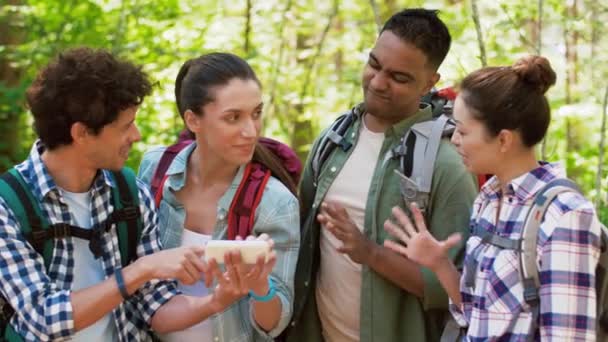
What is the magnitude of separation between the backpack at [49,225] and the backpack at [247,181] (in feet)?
1.14

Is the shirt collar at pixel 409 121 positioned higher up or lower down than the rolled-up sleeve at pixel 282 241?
higher up

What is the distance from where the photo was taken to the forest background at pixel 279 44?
6219mm

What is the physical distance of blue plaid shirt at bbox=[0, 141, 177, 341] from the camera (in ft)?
8.54

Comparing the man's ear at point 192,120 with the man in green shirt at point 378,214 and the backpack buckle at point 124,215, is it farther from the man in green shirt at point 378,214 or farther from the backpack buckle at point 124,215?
the man in green shirt at point 378,214

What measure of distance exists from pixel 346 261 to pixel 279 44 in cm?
654

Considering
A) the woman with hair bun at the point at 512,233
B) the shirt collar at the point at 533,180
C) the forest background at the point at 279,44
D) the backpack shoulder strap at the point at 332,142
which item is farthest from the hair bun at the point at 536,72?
the forest background at the point at 279,44

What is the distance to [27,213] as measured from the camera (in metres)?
2.66

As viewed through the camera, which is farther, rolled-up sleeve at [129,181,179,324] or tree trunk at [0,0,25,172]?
tree trunk at [0,0,25,172]

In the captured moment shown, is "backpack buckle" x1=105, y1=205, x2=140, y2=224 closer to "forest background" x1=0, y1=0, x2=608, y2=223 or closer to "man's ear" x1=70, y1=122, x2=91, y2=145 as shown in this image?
"man's ear" x1=70, y1=122, x2=91, y2=145

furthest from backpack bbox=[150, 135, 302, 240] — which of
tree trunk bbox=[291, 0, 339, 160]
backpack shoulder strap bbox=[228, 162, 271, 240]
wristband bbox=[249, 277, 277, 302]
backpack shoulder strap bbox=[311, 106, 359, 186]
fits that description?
tree trunk bbox=[291, 0, 339, 160]

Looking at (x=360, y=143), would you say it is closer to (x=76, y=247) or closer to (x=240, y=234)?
(x=240, y=234)

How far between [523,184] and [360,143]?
0.94 metres

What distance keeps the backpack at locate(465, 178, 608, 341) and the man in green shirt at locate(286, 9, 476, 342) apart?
58 centimetres

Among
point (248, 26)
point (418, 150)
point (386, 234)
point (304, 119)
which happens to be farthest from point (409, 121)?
point (304, 119)
